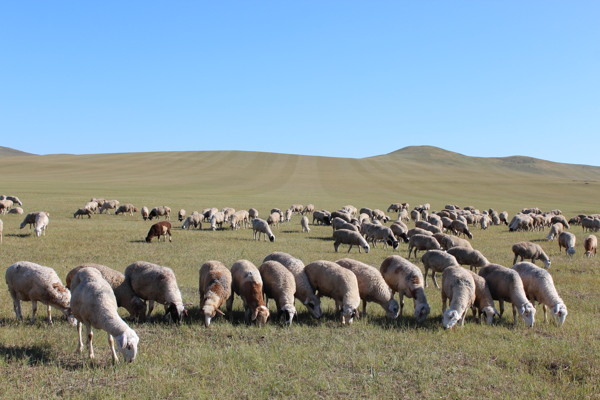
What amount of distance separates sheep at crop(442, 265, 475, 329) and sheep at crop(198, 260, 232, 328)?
513 centimetres

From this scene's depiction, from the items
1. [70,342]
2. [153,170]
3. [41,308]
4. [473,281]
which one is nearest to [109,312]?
[70,342]

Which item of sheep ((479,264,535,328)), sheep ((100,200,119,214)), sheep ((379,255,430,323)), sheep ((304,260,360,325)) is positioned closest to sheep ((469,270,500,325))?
sheep ((479,264,535,328))

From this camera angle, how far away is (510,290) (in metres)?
10.0

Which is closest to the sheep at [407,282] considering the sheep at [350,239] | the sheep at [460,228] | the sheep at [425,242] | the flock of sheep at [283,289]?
the flock of sheep at [283,289]

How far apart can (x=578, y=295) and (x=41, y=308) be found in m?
15.3

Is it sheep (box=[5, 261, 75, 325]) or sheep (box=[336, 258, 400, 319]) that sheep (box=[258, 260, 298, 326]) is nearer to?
sheep (box=[336, 258, 400, 319])

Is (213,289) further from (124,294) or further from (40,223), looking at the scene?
(40,223)

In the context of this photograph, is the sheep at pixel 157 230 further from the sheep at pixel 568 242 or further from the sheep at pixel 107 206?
the sheep at pixel 568 242

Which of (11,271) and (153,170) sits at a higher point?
(153,170)

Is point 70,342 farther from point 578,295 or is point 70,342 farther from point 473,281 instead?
point 578,295

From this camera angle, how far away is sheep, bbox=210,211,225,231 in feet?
91.7

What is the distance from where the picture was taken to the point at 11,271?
361 inches

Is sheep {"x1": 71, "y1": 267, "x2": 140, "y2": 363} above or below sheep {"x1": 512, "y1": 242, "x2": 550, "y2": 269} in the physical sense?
below

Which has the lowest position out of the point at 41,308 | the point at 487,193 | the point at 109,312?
the point at 41,308
